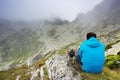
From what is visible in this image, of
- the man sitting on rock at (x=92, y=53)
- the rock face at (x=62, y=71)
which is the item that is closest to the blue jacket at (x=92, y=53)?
the man sitting on rock at (x=92, y=53)

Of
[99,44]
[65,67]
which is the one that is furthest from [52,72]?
[99,44]

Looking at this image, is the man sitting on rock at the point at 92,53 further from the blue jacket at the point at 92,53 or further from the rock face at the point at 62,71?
the rock face at the point at 62,71

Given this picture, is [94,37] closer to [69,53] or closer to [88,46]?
[88,46]

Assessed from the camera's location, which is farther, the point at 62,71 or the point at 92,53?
the point at 62,71

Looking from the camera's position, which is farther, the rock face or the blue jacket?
the blue jacket

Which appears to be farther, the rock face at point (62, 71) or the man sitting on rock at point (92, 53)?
the man sitting on rock at point (92, 53)

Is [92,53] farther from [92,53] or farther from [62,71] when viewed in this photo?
[62,71]

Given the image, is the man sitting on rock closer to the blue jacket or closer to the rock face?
the blue jacket

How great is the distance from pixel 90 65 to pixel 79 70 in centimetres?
124

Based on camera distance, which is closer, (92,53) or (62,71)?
(92,53)

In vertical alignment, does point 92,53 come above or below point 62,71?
above

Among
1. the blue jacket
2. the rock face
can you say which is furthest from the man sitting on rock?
the rock face

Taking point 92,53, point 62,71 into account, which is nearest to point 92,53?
point 92,53

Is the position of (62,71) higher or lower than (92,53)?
lower
